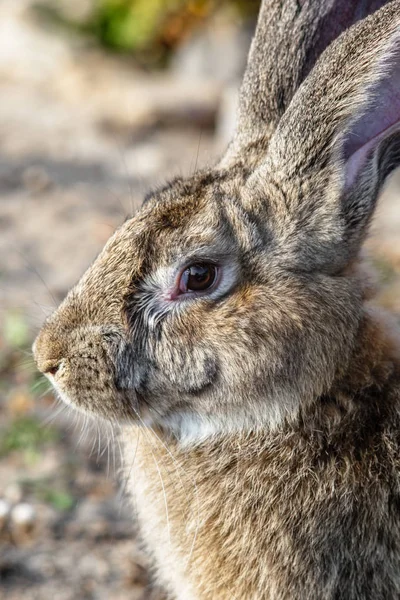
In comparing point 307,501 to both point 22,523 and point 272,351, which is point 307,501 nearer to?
point 272,351

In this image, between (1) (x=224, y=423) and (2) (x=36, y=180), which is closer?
(1) (x=224, y=423)

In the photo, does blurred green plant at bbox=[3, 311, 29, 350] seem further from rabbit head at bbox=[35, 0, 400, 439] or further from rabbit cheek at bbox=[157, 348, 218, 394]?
rabbit cheek at bbox=[157, 348, 218, 394]

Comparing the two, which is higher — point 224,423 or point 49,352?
point 49,352

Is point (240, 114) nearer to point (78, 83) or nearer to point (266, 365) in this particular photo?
point (266, 365)

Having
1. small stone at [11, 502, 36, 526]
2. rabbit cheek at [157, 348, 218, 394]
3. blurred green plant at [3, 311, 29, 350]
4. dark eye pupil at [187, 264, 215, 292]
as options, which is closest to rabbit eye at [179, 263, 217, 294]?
dark eye pupil at [187, 264, 215, 292]

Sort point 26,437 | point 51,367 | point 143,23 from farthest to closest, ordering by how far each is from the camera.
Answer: point 143,23, point 26,437, point 51,367

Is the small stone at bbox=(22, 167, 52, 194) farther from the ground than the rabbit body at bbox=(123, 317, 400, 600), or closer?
farther from the ground

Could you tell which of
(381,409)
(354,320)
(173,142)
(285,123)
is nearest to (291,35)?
(285,123)

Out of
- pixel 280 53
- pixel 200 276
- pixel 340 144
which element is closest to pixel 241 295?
pixel 200 276

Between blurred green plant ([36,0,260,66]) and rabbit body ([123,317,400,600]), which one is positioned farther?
blurred green plant ([36,0,260,66])
